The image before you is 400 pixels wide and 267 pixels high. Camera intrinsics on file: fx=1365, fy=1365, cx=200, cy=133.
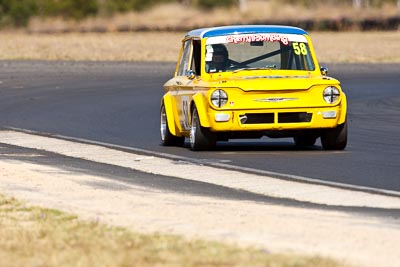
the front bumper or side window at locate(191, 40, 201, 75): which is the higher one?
side window at locate(191, 40, 201, 75)

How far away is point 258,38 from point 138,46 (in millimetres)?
38132

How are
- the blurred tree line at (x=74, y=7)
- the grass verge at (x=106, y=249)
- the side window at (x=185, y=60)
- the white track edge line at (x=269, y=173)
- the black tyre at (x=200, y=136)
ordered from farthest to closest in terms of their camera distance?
the blurred tree line at (x=74, y=7) < the side window at (x=185, y=60) < the black tyre at (x=200, y=136) < the white track edge line at (x=269, y=173) < the grass verge at (x=106, y=249)

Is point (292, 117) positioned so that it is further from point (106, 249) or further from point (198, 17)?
point (198, 17)

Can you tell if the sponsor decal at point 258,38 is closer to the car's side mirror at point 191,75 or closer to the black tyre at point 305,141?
the car's side mirror at point 191,75

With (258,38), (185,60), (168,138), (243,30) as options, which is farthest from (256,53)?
(168,138)

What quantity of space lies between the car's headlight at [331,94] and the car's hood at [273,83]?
0.07 m

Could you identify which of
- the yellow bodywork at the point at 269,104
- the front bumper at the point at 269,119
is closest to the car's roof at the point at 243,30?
the yellow bodywork at the point at 269,104

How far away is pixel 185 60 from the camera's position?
18281 millimetres

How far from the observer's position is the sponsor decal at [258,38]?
17531 mm

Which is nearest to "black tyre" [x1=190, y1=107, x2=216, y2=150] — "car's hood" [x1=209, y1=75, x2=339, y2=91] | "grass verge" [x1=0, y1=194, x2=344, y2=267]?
"car's hood" [x1=209, y1=75, x2=339, y2=91]

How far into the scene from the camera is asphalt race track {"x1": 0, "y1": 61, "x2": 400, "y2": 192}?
15.2 m

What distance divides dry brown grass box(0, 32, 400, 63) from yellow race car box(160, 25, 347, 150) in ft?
93.0

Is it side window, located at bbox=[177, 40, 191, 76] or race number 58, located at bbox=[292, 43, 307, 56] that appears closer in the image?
race number 58, located at bbox=[292, 43, 307, 56]

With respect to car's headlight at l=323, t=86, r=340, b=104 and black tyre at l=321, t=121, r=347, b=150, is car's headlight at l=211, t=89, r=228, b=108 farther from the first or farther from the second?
black tyre at l=321, t=121, r=347, b=150
